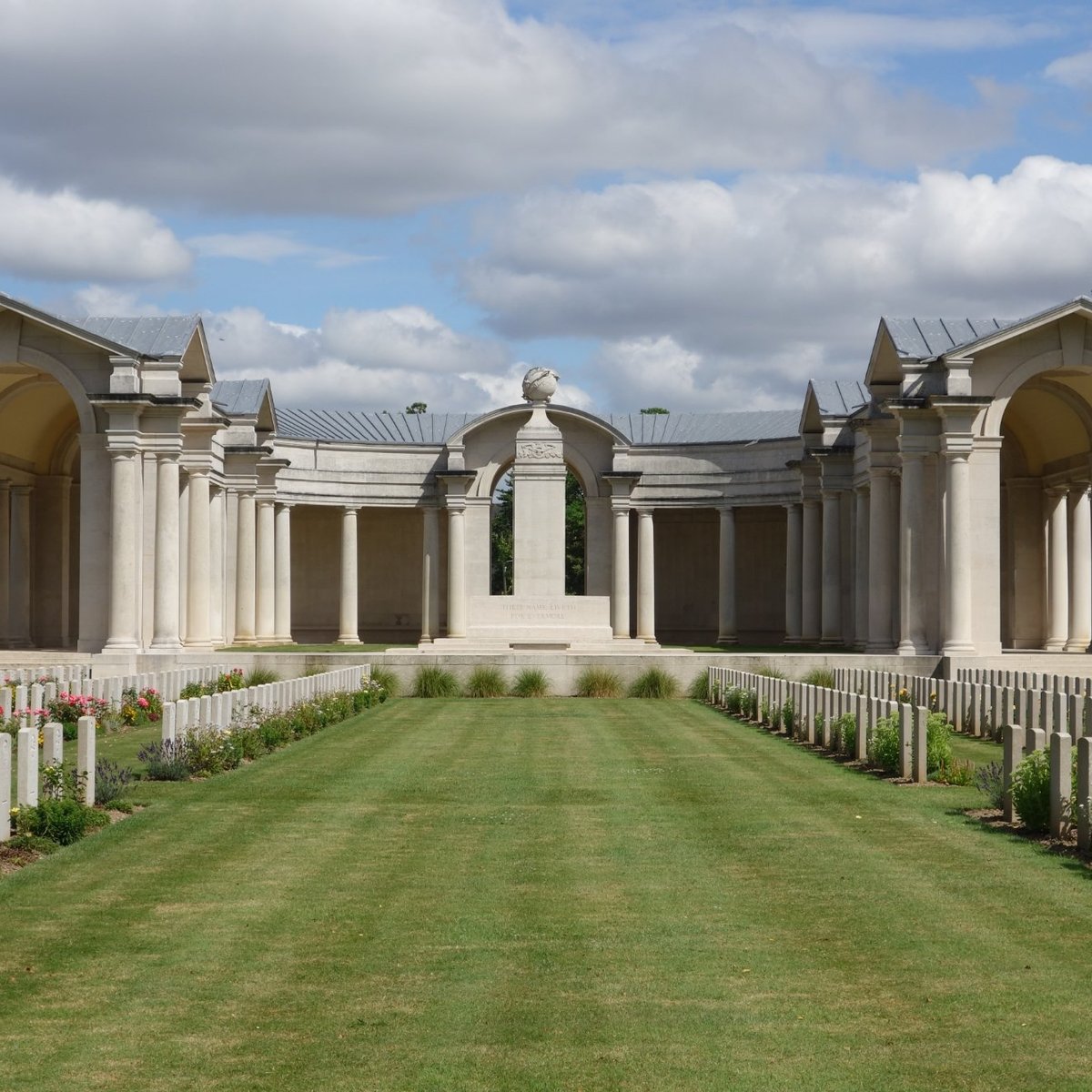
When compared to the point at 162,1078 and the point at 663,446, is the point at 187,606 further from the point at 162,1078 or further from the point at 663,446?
the point at 162,1078

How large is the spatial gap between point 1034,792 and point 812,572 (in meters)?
44.0

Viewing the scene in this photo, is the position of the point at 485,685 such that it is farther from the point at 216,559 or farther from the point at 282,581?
the point at 282,581

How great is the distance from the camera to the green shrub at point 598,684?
38.0m

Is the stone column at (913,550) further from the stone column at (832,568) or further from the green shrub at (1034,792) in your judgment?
the green shrub at (1034,792)

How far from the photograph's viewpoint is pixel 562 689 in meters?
38.7

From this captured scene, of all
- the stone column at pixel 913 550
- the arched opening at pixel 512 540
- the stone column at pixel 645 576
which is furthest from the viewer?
the arched opening at pixel 512 540

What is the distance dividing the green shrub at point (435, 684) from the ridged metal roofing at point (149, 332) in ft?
35.9

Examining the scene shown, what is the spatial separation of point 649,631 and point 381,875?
164 ft

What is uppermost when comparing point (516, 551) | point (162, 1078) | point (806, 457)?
point (806, 457)

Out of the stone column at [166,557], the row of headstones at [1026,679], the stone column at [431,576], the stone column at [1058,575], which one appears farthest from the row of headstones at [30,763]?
the stone column at [431,576]

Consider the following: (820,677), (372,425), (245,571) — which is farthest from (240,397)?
(820,677)

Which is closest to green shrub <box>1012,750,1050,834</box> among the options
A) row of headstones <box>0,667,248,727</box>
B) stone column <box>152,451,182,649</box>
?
row of headstones <box>0,667,248,727</box>

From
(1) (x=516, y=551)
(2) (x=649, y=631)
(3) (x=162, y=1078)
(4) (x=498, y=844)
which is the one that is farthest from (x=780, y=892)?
(2) (x=649, y=631)

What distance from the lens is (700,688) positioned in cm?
3834
